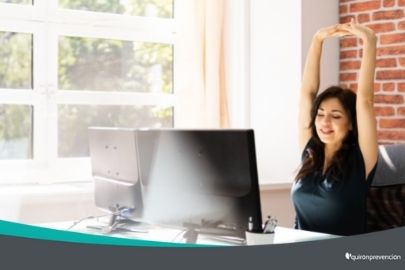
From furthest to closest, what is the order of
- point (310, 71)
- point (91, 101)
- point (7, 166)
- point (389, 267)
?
point (91, 101) → point (7, 166) → point (310, 71) → point (389, 267)

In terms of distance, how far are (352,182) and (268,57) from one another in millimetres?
1610

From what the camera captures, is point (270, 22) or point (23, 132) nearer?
point (23, 132)

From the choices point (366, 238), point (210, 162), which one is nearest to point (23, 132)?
point (210, 162)

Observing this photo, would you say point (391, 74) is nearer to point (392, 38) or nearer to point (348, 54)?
point (392, 38)

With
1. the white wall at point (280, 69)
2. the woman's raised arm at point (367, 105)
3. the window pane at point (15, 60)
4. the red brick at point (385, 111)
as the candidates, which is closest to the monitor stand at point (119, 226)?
the woman's raised arm at point (367, 105)

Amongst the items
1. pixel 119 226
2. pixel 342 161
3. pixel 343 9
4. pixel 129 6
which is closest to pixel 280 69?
pixel 343 9

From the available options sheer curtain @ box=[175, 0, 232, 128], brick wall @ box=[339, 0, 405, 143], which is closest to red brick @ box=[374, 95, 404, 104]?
brick wall @ box=[339, 0, 405, 143]

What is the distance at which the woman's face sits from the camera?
2.34 metres

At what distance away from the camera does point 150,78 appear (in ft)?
12.6

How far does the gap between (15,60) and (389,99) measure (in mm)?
1889

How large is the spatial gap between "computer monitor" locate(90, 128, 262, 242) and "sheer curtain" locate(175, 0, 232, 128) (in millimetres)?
1791

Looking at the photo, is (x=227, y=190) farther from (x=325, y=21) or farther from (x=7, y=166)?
(x=325, y=21)

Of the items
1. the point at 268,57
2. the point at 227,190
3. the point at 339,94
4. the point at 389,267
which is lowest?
the point at 389,267

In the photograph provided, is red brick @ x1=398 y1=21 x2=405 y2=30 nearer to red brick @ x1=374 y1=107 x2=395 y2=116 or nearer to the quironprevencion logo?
red brick @ x1=374 y1=107 x2=395 y2=116
